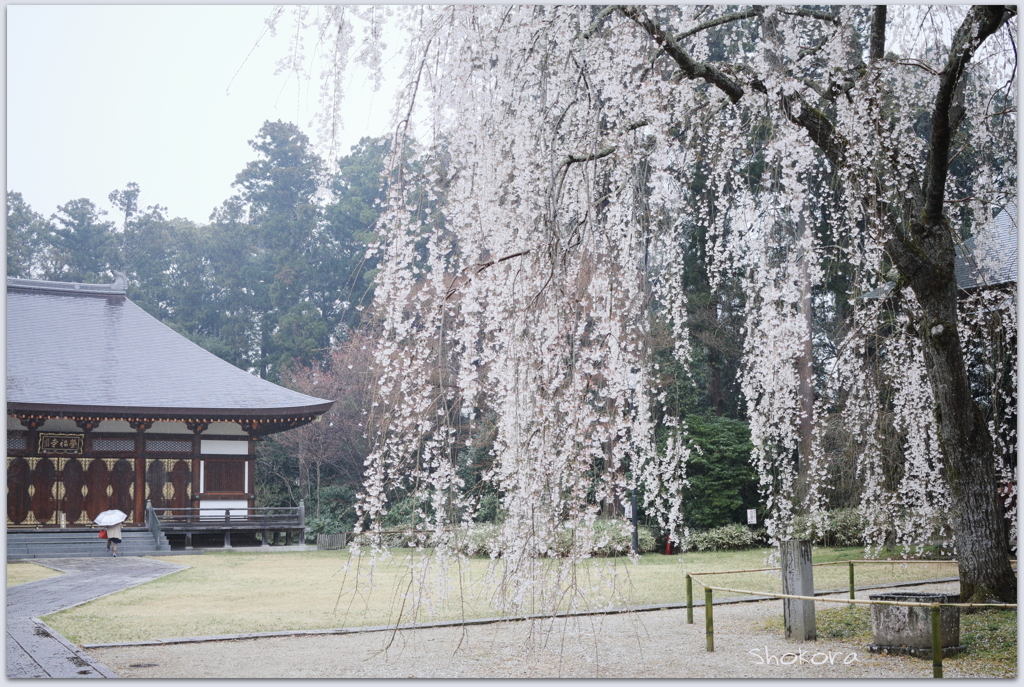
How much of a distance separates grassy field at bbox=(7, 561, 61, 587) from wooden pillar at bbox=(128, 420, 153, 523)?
8.07 feet

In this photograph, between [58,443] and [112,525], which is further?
[58,443]

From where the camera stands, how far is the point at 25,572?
6.24 meters

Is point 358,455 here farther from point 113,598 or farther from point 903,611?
point 903,611

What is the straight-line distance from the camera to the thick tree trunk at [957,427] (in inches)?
142

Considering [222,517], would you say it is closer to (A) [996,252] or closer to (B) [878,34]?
(A) [996,252]

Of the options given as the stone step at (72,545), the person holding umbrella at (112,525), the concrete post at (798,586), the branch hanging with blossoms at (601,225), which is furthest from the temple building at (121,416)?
the concrete post at (798,586)

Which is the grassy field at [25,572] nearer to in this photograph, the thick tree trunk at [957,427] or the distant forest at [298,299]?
the distant forest at [298,299]

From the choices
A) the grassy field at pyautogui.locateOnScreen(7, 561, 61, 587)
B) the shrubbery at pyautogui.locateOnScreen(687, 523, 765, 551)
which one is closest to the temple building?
the grassy field at pyautogui.locateOnScreen(7, 561, 61, 587)

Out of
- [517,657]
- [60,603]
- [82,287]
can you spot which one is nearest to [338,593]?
[60,603]

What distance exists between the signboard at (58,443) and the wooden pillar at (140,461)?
2.06 feet

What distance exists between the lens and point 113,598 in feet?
17.1

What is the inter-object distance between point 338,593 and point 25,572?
2.47m

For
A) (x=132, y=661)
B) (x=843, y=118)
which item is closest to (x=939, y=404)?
(x=843, y=118)

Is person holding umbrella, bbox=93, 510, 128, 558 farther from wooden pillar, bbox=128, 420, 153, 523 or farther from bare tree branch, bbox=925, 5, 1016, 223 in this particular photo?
bare tree branch, bbox=925, 5, 1016, 223
